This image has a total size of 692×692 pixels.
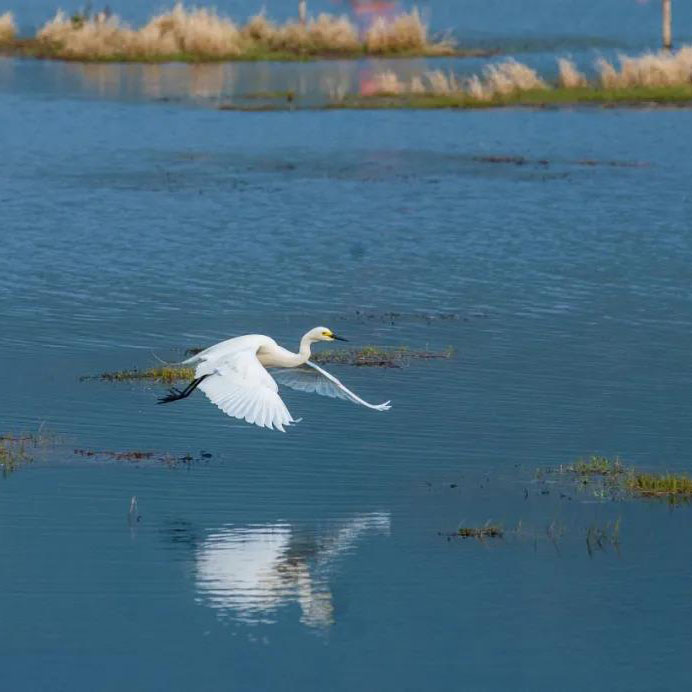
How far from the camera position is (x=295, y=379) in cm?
1527

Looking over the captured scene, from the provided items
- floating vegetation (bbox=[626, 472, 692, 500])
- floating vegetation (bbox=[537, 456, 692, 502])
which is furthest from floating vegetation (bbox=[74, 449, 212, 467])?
floating vegetation (bbox=[626, 472, 692, 500])

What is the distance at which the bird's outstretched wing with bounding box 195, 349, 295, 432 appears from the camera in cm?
1355

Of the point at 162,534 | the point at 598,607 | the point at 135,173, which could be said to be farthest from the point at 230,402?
the point at 135,173

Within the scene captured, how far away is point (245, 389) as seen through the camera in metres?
13.9

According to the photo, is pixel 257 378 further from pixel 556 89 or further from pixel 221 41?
pixel 221 41

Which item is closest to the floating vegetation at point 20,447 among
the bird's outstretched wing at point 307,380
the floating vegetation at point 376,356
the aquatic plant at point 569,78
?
the bird's outstretched wing at point 307,380

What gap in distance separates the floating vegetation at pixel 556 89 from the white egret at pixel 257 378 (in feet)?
97.2

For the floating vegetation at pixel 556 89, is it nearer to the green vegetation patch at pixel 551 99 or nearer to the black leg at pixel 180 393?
the green vegetation patch at pixel 551 99

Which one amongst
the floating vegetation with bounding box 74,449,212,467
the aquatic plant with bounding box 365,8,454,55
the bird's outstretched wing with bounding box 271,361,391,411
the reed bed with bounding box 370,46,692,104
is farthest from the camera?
the aquatic plant with bounding box 365,8,454,55

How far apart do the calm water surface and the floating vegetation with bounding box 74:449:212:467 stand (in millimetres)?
101

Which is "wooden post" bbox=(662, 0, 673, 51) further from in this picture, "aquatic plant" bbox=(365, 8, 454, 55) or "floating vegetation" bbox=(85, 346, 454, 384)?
"floating vegetation" bbox=(85, 346, 454, 384)

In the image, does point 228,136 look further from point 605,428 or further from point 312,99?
point 605,428

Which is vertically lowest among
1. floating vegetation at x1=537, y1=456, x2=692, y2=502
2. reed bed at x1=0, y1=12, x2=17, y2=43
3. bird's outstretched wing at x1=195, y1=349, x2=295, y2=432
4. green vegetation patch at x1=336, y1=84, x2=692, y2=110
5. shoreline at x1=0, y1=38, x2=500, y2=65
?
floating vegetation at x1=537, y1=456, x2=692, y2=502

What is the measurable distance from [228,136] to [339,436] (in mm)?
26883
